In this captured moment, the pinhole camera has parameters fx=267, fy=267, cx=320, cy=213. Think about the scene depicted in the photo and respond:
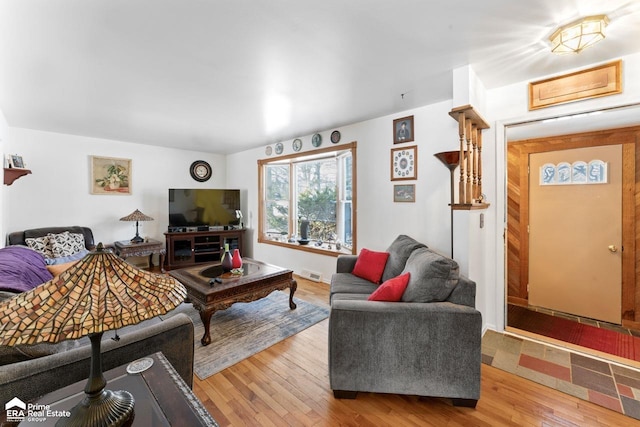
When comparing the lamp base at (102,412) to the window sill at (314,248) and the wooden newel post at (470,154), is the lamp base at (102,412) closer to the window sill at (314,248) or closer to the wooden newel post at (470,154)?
the wooden newel post at (470,154)

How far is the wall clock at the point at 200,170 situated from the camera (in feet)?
18.1

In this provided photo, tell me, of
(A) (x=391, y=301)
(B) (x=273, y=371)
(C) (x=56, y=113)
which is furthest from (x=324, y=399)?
(C) (x=56, y=113)

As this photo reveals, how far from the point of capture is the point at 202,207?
5.16 meters

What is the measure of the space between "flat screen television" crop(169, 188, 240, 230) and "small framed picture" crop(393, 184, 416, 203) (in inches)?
134

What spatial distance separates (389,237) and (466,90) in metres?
1.78

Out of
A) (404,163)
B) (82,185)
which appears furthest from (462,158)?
(82,185)

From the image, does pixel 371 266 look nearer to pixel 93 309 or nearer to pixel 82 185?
pixel 93 309

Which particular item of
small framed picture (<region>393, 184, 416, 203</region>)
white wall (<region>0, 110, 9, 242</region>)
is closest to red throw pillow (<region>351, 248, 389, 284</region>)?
small framed picture (<region>393, 184, 416, 203</region>)

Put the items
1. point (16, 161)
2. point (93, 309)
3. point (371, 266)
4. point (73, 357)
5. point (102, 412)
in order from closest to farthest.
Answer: point (93, 309) < point (102, 412) < point (73, 357) < point (371, 266) < point (16, 161)

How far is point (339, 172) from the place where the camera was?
4.04 metres

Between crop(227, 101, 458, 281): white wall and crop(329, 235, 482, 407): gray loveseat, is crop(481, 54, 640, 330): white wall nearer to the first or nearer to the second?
crop(227, 101, 458, 281): white wall

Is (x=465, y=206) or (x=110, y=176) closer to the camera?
(x=465, y=206)

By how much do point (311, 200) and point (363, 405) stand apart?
3210 millimetres

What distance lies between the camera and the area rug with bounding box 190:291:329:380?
218cm
